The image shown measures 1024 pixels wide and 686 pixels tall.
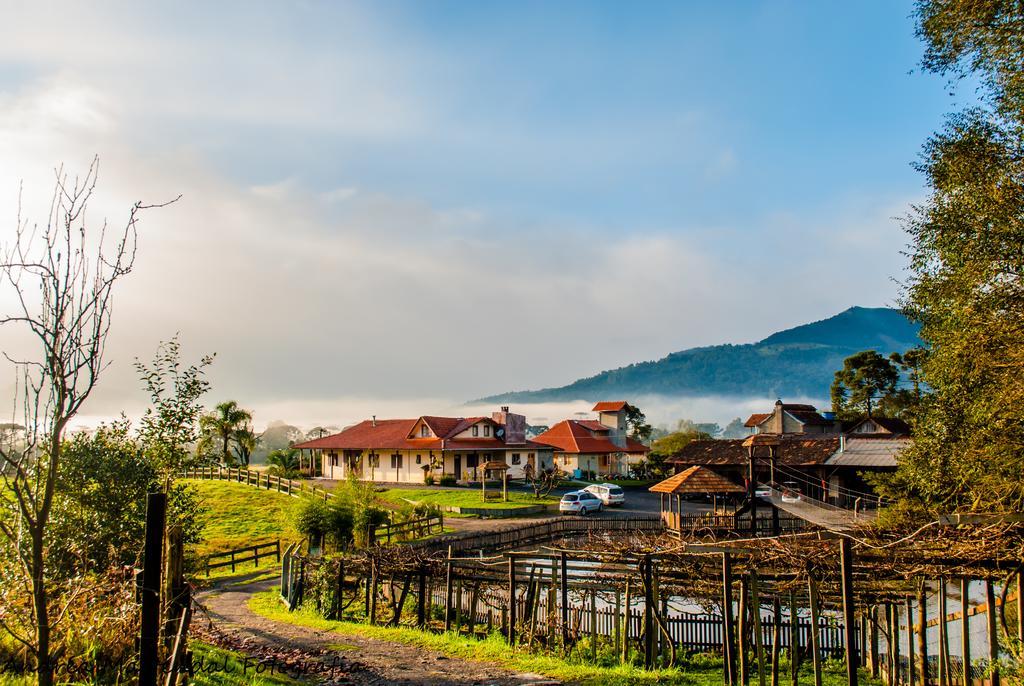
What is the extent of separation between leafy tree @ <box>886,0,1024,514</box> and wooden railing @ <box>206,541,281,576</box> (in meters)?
27.3

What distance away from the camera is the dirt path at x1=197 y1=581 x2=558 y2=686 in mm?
13539

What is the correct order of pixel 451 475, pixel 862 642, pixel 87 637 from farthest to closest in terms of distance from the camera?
pixel 451 475 < pixel 862 642 < pixel 87 637

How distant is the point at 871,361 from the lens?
225ft

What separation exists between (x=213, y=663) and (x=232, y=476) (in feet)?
155

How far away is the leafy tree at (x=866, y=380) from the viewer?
6806cm

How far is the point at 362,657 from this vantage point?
50.3ft

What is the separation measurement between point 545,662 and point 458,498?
1471 inches

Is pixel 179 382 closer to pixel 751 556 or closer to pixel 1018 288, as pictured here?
pixel 751 556

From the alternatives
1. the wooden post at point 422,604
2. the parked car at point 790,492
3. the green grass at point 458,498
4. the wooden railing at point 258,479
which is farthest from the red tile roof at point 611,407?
the wooden post at point 422,604

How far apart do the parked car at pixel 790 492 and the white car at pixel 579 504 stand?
1201 centimetres

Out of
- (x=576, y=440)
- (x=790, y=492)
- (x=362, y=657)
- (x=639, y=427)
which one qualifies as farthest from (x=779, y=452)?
(x=639, y=427)

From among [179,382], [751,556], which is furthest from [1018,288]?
[179,382]

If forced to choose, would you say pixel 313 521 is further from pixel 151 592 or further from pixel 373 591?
pixel 151 592

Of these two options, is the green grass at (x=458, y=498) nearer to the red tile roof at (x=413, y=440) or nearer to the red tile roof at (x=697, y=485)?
the red tile roof at (x=413, y=440)
